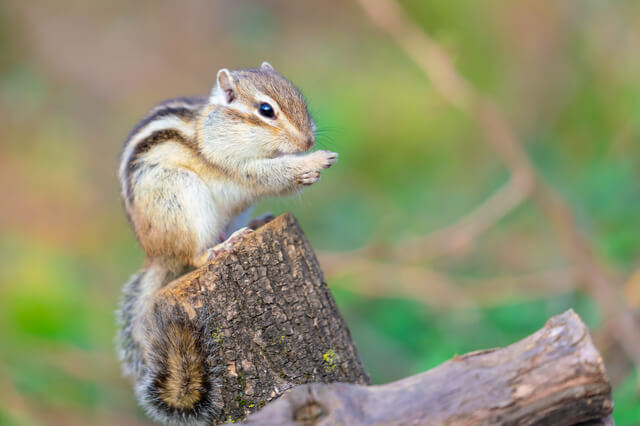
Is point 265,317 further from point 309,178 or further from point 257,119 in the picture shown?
point 257,119

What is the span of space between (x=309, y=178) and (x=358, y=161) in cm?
474

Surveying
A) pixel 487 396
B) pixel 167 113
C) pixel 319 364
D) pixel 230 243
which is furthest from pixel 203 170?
pixel 487 396

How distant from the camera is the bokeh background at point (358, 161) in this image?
4324mm

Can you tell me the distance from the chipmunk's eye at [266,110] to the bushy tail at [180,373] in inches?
36.7

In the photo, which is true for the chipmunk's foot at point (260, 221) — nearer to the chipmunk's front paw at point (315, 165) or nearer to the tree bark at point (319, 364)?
the chipmunk's front paw at point (315, 165)

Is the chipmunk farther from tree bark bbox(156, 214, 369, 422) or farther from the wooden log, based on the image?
the wooden log

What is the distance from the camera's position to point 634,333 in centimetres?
349

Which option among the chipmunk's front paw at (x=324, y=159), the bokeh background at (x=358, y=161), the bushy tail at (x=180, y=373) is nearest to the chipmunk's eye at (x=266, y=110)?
the chipmunk's front paw at (x=324, y=159)

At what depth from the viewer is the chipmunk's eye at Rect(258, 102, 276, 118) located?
8.31ft

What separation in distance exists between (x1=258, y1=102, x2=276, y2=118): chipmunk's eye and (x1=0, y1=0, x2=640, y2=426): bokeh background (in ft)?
4.69

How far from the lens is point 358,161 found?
23.0ft

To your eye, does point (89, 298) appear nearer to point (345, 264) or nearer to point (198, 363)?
point (345, 264)

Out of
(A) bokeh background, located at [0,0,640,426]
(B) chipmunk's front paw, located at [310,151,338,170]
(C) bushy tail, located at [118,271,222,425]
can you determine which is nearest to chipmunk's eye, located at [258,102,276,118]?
(B) chipmunk's front paw, located at [310,151,338,170]

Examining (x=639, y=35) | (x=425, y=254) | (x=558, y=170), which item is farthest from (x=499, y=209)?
(x=639, y=35)
